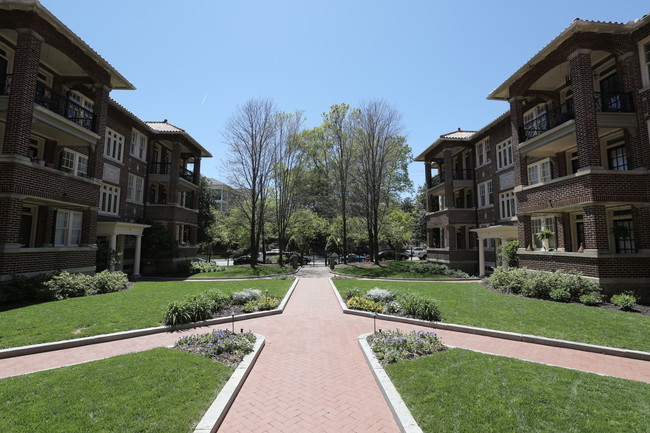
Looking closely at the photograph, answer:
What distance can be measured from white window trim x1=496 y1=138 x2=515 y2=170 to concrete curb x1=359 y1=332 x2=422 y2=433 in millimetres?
19930

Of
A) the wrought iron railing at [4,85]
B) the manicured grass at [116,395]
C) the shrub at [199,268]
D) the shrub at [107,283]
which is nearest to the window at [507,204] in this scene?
the shrub at [199,268]

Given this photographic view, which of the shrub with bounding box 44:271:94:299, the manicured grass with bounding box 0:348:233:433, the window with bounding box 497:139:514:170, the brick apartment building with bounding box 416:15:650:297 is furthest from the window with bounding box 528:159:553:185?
the shrub with bounding box 44:271:94:299

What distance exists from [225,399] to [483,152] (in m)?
A: 25.6

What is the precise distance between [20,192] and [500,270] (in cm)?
2138

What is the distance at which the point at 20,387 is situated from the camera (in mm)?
4500

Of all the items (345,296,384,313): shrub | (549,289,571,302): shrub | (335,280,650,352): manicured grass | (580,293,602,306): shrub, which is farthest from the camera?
(549,289,571,302): shrub

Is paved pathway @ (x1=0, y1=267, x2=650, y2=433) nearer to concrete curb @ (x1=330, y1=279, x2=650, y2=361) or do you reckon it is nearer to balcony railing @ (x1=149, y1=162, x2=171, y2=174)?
concrete curb @ (x1=330, y1=279, x2=650, y2=361)

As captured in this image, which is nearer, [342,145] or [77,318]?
[77,318]

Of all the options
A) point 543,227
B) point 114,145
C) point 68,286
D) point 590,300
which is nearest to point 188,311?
point 68,286

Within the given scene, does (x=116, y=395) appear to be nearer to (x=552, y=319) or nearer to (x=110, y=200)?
(x=552, y=319)

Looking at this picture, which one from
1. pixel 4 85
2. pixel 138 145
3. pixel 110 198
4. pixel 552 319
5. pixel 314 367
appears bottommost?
pixel 314 367

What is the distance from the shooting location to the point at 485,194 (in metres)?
24.0

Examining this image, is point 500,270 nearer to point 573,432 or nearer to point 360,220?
point 573,432

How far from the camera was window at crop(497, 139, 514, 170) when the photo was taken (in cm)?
2106
